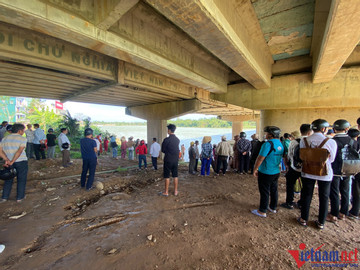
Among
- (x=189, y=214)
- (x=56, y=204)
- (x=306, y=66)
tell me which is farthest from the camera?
(x=306, y=66)

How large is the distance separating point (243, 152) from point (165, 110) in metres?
6.73

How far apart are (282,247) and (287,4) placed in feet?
14.9

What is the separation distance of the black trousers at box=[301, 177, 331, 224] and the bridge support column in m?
5.00

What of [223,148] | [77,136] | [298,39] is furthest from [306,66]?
[77,136]

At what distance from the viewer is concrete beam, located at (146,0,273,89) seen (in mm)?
2305

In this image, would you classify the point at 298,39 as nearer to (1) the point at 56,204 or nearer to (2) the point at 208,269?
(2) the point at 208,269

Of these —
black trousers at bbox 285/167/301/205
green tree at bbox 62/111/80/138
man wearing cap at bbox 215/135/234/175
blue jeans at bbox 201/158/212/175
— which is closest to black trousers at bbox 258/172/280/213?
black trousers at bbox 285/167/301/205

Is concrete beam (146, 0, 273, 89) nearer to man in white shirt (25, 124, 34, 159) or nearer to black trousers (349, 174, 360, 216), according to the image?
black trousers (349, 174, 360, 216)

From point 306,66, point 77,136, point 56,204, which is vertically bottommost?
point 56,204

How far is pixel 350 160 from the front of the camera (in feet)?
9.74

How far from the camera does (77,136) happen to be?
17.3 meters

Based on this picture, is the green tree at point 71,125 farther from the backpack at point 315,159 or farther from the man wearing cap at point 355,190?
the man wearing cap at point 355,190

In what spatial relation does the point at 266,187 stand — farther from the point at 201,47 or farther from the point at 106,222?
the point at 201,47

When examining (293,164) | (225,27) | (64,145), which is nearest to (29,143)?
(64,145)
